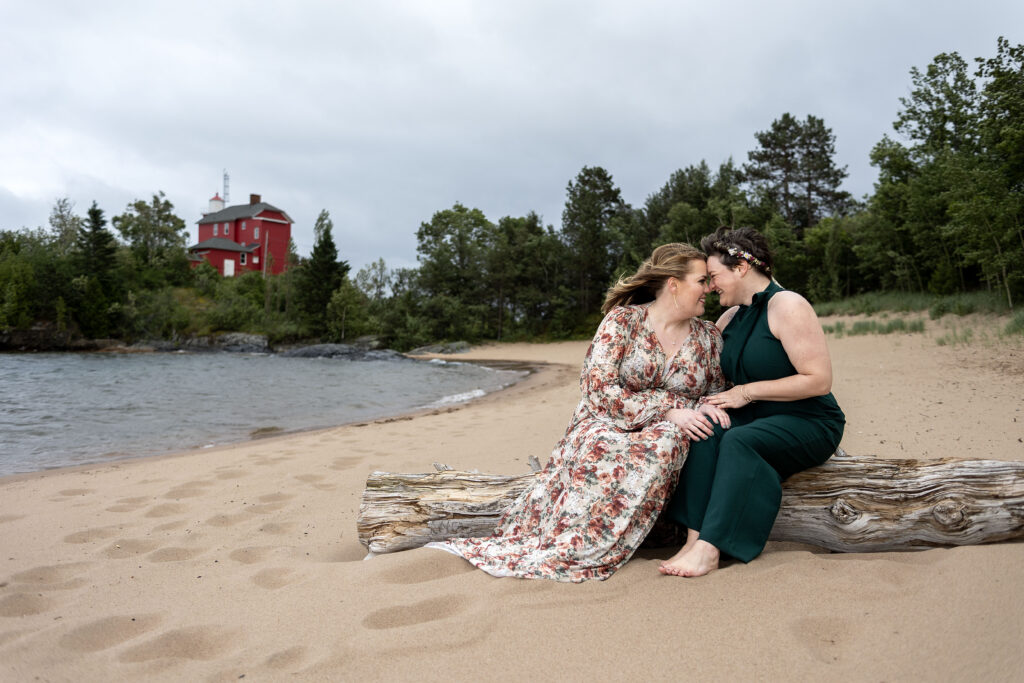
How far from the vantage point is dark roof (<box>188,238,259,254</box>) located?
5628 centimetres

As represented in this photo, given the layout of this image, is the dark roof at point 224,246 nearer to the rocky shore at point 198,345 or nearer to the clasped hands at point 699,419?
the rocky shore at point 198,345

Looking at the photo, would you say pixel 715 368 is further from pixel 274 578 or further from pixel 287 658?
pixel 274 578

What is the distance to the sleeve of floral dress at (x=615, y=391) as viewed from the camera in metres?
3.25

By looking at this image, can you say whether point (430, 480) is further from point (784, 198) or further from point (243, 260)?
point (243, 260)

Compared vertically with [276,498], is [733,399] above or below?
above

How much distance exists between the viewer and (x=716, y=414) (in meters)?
3.09

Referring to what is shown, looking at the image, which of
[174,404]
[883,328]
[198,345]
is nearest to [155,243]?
[198,345]

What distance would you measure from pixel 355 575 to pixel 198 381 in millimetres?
18844

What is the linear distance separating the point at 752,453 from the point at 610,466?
669 mm

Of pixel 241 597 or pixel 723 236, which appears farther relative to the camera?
pixel 723 236

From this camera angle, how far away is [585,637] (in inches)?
87.4

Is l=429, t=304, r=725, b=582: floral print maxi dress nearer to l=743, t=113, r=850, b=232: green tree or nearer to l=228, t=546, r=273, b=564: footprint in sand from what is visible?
l=228, t=546, r=273, b=564: footprint in sand

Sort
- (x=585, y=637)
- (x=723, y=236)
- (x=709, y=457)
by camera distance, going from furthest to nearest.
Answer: (x=723, y=236), (x=709, y=457), (x=585, y=637)

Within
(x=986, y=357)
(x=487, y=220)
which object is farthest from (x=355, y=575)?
(x=487, y=220)
